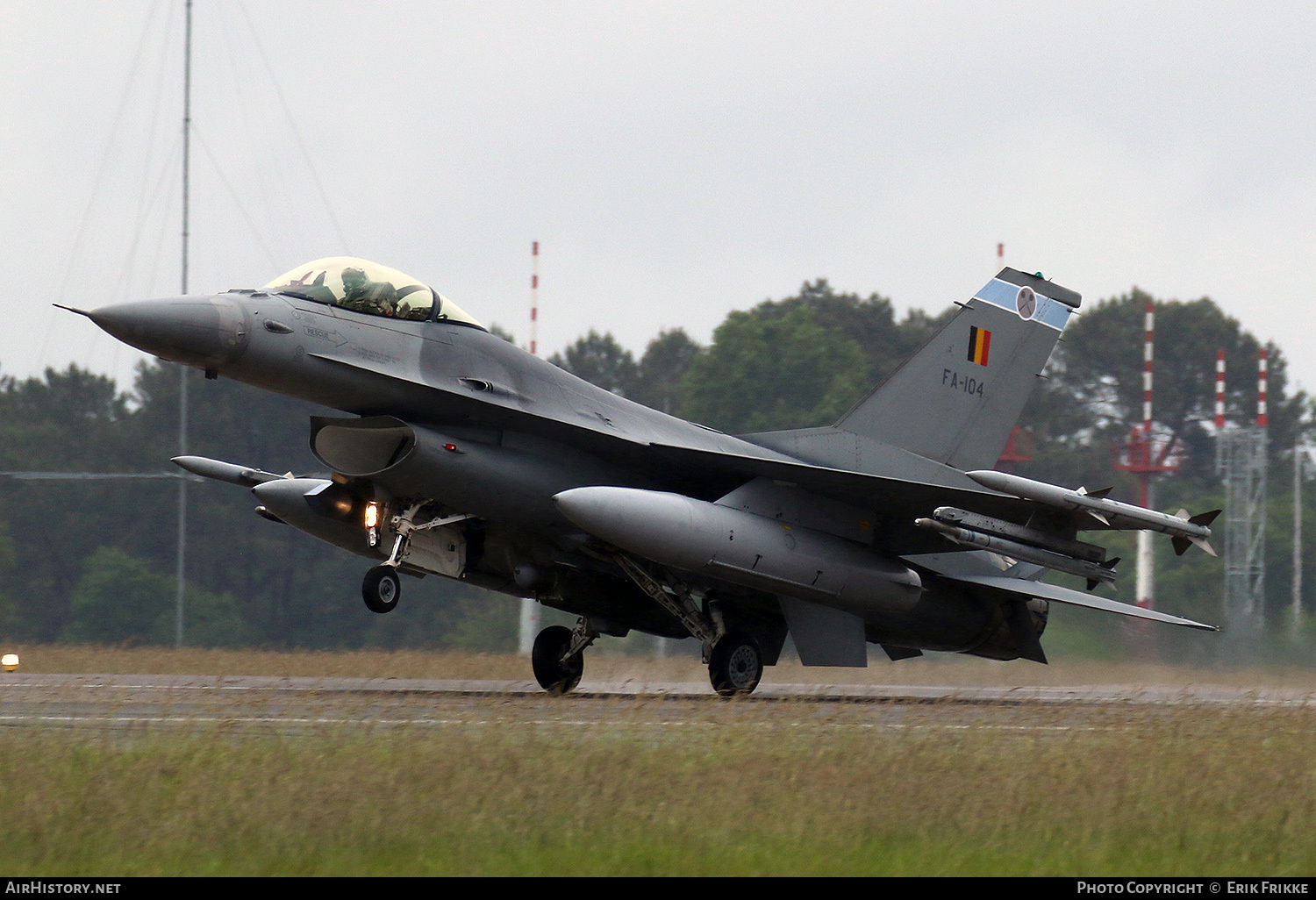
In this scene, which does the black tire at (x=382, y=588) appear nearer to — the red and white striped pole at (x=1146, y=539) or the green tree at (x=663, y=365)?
the red and white striped pole at (x=1146, y=539)

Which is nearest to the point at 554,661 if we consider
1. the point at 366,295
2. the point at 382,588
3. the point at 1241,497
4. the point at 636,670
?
the point at 382,588

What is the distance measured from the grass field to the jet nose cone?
345 cm

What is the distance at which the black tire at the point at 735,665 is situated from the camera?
1223 cm

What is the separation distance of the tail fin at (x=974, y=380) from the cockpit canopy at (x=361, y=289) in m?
4.55

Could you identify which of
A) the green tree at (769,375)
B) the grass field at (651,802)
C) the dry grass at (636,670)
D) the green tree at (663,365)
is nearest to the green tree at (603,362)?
the green tree at (663,365)

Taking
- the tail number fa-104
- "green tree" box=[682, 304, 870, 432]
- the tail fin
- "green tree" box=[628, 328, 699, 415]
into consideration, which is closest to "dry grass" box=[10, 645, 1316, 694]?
the tail fin

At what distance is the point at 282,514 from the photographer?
1290 cm

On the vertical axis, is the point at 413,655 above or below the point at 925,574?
below

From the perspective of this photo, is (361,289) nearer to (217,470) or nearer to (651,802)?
(217,470)

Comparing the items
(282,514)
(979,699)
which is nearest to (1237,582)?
(979,699)

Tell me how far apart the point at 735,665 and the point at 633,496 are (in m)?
2.18

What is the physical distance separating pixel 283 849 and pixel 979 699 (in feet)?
32.2

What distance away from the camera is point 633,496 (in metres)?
11.1
